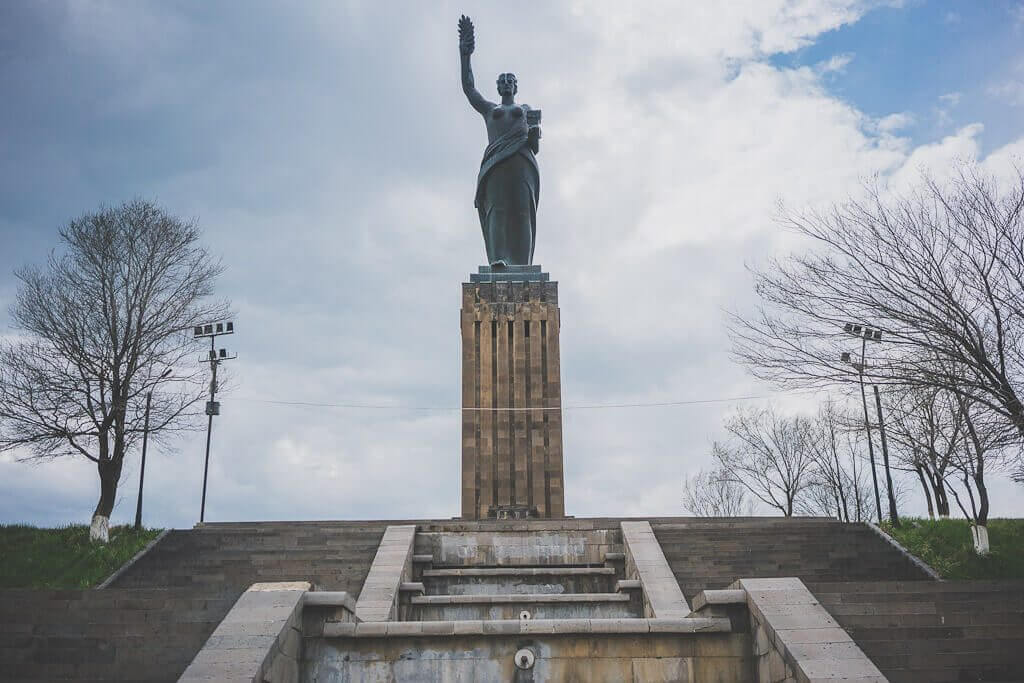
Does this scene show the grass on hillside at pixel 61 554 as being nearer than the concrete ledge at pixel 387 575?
No

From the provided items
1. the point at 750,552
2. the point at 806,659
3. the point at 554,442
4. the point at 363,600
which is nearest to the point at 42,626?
the point at 363,600

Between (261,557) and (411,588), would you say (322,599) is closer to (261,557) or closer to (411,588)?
(411,588)

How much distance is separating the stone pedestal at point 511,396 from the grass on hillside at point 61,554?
728 centimetres

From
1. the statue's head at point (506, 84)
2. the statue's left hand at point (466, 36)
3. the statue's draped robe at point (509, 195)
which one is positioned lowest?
the statue's draped robe at point (509, 195)

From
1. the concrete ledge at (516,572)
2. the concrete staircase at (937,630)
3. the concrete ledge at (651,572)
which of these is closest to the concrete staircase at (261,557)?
the concrete ledge at (516,572)

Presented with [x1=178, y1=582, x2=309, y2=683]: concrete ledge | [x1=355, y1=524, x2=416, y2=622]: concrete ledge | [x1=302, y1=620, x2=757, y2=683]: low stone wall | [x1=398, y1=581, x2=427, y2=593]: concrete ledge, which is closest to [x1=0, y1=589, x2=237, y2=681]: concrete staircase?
[x1=178, y1=582, x2=309, y2=683]: concrete ledge

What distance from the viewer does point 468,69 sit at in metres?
23.2

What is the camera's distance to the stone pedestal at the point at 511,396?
2066 centimetres

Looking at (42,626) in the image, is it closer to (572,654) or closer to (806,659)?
(572,654)

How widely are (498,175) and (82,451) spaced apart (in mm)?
11739

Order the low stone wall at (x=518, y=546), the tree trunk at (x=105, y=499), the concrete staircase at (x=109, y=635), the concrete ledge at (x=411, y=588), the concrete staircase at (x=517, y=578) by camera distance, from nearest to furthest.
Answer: the concrete staircase at (x=109, y=635), the concrete staircase at (x=517, y=578), the concrete ledge at (x=411, y=588), the low stone wall at (x=518, y=546), the tree trunk at (x=105, y=499)

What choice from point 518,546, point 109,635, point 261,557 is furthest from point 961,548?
point 109,635

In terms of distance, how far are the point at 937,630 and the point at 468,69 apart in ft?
61.1

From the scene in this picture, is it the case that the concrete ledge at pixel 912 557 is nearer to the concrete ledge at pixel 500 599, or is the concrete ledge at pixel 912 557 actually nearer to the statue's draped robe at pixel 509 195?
the concrete ledge at pixel 500 599
